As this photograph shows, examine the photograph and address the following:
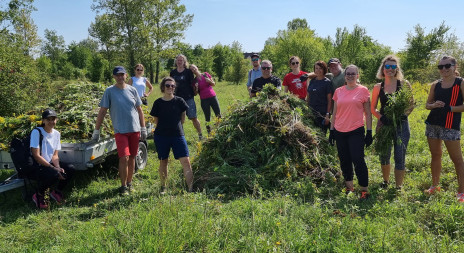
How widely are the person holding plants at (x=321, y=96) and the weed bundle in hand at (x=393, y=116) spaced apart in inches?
46.8

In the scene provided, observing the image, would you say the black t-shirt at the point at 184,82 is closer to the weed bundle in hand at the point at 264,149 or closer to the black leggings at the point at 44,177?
the weed bundle in hand at the point at 264,149

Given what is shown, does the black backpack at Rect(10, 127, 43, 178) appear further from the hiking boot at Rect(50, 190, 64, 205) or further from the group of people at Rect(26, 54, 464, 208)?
the hiking boot at Rect(50, 190, 64, 205)

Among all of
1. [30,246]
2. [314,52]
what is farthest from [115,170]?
[314,52]

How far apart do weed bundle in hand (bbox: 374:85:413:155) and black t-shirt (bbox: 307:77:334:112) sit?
1.33m

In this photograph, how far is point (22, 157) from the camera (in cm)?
461

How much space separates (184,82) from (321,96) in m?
3.20

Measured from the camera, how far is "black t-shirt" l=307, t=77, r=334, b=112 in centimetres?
581

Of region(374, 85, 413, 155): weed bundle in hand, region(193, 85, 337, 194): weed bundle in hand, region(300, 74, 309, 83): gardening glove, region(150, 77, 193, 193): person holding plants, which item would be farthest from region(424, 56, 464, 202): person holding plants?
region(150, 77, 193, 193): person holding plants

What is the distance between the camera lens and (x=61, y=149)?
16.3 ft

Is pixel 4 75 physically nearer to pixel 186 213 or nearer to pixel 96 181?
pixel 96 181

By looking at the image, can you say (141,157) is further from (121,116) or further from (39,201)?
(39,201)

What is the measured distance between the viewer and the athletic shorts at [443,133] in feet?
14.2

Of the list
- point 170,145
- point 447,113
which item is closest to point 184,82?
point 170,145

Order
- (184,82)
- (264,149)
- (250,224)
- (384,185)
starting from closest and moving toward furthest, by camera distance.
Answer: (250,224)
(384,185)
(264,149)
(184,82)
